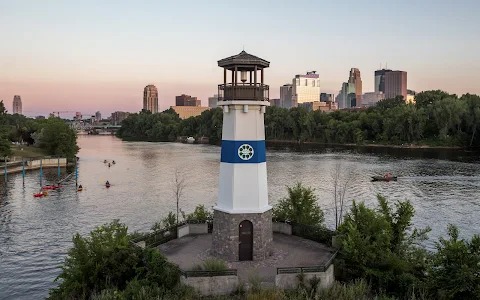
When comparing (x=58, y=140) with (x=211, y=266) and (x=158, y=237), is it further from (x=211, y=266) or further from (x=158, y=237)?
(x=211, y=266)

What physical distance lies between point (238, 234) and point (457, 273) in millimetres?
11662

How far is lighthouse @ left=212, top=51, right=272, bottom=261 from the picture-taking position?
Answer: 24781mm

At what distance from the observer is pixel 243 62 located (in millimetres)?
24406

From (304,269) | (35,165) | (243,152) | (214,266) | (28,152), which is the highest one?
(243,152)

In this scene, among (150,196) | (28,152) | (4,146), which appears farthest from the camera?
(28,152)

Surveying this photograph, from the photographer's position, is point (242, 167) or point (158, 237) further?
point (158, 237)

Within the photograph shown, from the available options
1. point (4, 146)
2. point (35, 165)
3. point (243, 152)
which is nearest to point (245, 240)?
point (243, 152)

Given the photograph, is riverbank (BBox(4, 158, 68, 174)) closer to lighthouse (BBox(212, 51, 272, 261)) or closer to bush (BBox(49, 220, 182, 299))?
bush (BBox(49, 220, 182, 299))

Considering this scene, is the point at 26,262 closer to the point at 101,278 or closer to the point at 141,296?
the point at 101,278

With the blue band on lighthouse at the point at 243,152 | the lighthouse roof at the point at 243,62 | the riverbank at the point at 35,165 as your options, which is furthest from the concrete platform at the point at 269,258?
the riverbank at the point at 35,165

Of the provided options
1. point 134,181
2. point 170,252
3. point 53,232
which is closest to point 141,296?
point 170,252

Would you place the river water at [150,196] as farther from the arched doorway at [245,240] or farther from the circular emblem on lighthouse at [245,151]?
the circular emblem on lighthouse at [245,151]

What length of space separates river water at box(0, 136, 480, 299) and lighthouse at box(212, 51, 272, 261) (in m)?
13.8

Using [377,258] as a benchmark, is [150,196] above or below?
below
